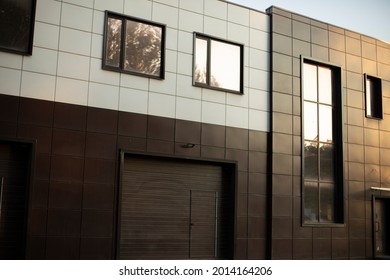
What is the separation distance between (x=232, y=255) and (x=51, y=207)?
19.0 feet

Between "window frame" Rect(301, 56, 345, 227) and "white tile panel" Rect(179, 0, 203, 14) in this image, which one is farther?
"window frame" Rect(301, 56, 345, 227)

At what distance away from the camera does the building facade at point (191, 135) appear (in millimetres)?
12250

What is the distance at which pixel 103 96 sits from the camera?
43.5ft

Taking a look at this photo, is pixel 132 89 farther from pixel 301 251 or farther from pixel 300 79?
pixel 301 251

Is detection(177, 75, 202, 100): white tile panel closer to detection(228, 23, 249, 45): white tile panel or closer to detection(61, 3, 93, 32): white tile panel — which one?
detection(228, 23, 249, 45): white tile panel

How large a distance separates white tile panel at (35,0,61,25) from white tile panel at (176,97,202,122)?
4.18 m

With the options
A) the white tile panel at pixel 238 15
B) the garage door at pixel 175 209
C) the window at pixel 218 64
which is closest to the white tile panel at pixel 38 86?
the garage door at pixel 175 209

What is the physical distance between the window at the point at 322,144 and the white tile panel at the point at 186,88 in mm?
4396

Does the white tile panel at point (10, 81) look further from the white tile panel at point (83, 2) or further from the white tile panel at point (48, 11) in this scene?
the white tile panel at point (83, 2)

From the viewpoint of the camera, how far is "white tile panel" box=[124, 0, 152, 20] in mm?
14061

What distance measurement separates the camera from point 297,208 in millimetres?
16141

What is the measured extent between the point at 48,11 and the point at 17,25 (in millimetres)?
894

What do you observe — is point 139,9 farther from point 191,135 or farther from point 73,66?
point 191,135

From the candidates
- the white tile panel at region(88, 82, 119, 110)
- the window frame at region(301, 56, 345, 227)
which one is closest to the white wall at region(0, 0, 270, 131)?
the white tile panel at region(88, 82, 119, 110)
